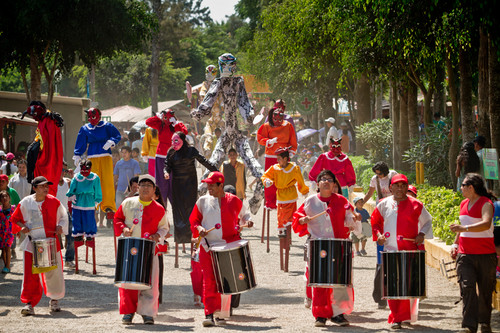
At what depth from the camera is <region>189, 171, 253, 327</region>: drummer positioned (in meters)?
9.70

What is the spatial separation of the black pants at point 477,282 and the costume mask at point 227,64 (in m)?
9.23

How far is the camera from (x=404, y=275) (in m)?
9.32

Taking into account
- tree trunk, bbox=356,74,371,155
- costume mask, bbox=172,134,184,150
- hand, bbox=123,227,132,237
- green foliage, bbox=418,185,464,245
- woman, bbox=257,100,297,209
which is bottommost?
hand, bbox=123,227,132,237

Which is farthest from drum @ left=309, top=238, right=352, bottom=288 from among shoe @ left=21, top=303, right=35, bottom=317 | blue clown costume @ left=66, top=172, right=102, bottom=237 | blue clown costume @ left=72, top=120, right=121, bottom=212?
blue clown costume @ left=72, top=120, right=121, bottom=212

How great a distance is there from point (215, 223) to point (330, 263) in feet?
4.45

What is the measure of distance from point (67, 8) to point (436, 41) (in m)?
9.68

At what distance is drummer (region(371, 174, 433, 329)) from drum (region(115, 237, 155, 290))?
98.6 inches

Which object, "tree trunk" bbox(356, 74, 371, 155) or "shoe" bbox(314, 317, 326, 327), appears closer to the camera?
"shoe" bbox(314, 317, 326, 327)

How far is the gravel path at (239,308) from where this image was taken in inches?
375

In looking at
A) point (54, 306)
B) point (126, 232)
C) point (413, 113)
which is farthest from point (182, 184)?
point (413, 113)

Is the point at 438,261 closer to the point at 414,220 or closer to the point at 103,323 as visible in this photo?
the point at 414,220

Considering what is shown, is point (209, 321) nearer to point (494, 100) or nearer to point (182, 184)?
point (182, 184)

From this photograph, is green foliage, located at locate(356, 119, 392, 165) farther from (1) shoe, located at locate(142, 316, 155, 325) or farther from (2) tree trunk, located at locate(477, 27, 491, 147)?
(1) shoe, located at locate(142, 316, 155, 325)

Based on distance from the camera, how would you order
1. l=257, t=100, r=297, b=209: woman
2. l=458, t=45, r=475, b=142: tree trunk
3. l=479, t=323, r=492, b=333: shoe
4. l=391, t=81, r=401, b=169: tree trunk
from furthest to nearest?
l=391, t=81, r=401, b=169: tree trunk, l=458, t=45, r=475, b=142: tree trunk, l=257, t=100, r=297, b=209: woman, l=479, t=323, r=492, b=333: shoe
